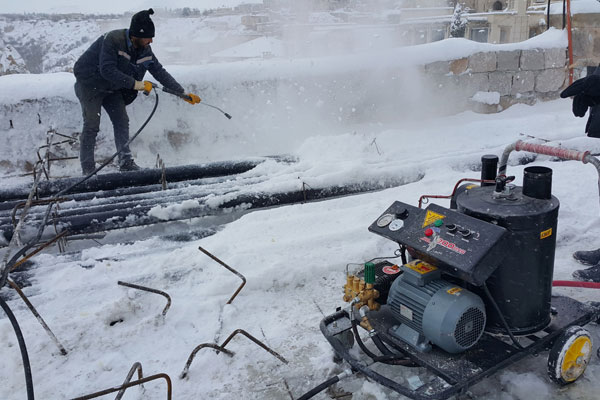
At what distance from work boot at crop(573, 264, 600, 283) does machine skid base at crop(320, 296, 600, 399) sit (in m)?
0.67

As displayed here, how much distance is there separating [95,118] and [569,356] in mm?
4685

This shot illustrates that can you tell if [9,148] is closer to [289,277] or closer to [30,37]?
[289,277]

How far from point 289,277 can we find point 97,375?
131 cm

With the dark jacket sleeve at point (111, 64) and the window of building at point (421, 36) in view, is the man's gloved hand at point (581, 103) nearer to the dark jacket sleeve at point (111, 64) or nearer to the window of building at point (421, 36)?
the dark jacket sleeve at point (111, 64)

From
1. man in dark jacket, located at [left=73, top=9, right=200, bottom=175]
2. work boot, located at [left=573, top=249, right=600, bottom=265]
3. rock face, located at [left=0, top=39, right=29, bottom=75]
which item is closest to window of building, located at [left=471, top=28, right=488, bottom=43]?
rock face, located at [left=0, top=39, right=29, bottom=75]

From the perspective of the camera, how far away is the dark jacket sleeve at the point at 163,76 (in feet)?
16.7

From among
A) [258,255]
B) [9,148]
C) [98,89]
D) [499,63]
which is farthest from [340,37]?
[258,255]

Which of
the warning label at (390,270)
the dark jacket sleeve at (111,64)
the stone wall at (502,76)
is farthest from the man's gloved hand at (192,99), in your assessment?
the warning label at (390,270)

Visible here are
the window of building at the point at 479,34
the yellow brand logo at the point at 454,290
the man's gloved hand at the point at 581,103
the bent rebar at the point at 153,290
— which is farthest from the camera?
the window of building at the point at 479,34

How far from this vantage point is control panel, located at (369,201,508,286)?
6.30 feet

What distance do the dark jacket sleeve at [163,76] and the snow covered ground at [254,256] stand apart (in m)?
0.45

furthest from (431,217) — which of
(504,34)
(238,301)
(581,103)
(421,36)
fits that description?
(421,36)

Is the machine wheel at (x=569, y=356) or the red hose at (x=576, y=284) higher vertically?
the red hose at (x=576, y=284)

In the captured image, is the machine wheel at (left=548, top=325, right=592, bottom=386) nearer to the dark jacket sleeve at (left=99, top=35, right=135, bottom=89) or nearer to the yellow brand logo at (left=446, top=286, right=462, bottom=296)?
the yellow brand logo at (left=446, top=286, right=462, bottom=296)
